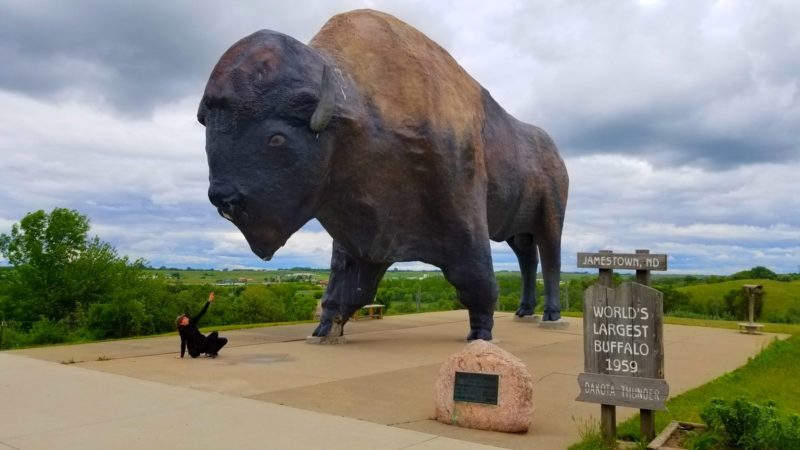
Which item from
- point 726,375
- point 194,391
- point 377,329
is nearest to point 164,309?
point 377,329

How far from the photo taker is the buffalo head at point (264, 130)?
711 centimetres

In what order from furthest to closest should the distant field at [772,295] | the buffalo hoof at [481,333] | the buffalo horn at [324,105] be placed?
the distant field at [772,295], the buffalo hoof at [481,333], the buffalo horn at [324,105]

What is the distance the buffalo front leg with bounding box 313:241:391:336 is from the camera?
11016 mm

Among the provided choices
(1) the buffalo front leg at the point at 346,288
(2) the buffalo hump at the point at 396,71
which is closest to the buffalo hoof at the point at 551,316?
(1) the buffalo front leg at the point at 346,288

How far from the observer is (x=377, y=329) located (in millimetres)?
13656

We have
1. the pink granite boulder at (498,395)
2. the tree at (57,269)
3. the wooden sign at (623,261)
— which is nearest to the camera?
the wooden sign at (623,261)

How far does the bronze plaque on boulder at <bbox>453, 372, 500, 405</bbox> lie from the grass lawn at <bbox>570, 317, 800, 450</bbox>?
2.64 feet

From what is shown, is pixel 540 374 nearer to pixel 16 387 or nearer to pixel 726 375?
pixel 726 375

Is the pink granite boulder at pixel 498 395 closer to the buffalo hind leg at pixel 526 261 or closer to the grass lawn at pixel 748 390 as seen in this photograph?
→ the grass lawn at pixel 748 390

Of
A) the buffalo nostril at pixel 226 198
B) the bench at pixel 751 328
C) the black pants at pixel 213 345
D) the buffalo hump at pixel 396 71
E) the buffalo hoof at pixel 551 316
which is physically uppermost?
the buffalo hump at pixel 396 71

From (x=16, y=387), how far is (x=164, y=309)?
13.3 m

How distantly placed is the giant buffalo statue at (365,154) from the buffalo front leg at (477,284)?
0.07 ft

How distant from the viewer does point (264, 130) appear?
714 centimetres

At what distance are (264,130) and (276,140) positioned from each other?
0.54 feet
